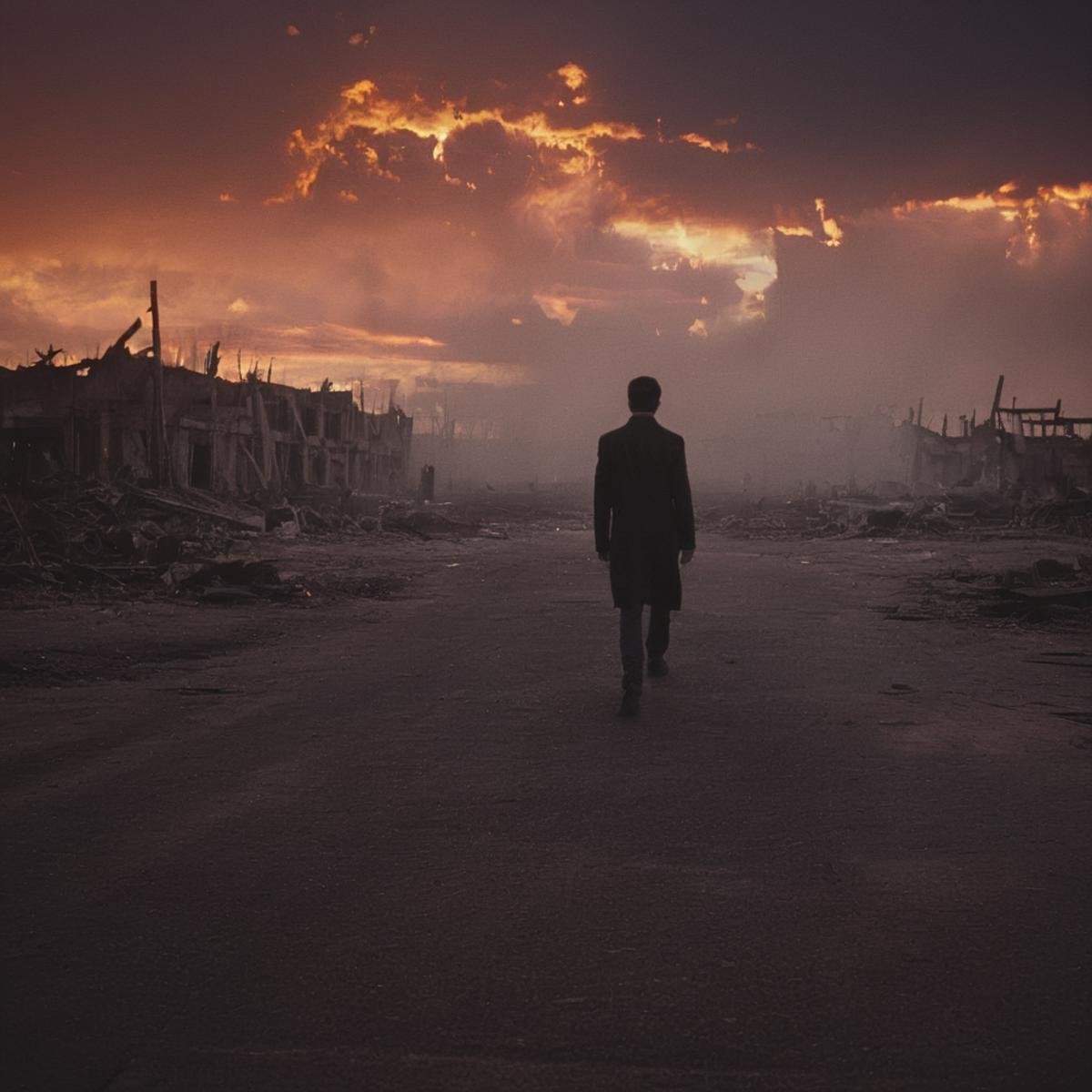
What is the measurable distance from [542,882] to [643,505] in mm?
3738

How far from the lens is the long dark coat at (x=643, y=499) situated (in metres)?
6.83

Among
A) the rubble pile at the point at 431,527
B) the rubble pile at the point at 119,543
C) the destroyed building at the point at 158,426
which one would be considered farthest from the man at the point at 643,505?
the rubble pile at the point at 431,527

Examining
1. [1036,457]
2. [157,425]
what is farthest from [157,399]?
[1036,457]

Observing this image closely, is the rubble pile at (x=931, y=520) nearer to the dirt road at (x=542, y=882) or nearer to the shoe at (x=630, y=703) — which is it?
the dirt road at (x=542, y=882)

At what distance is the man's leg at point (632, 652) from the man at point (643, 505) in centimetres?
21

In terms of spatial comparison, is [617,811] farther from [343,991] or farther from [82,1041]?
[82,1041]

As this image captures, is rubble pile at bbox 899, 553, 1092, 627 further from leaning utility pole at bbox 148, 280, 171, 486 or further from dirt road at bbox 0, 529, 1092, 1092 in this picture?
leaning utility pole at bbox 148, 280, 171, 486

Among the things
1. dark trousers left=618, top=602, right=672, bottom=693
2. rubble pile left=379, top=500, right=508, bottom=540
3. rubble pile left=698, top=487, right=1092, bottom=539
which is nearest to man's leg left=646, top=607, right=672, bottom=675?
dark trousers left=618, top=602, right=672, bottom=693

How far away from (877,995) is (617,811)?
168 cm

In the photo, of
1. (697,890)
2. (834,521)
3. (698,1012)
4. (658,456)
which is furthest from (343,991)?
(834,521)

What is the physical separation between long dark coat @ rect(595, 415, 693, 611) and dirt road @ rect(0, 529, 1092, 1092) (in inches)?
34.6

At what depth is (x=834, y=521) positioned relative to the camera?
36531 mm

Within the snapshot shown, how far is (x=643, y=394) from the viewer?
6.90 meters

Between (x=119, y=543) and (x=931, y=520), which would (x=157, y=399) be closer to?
(x=119, y=543)
